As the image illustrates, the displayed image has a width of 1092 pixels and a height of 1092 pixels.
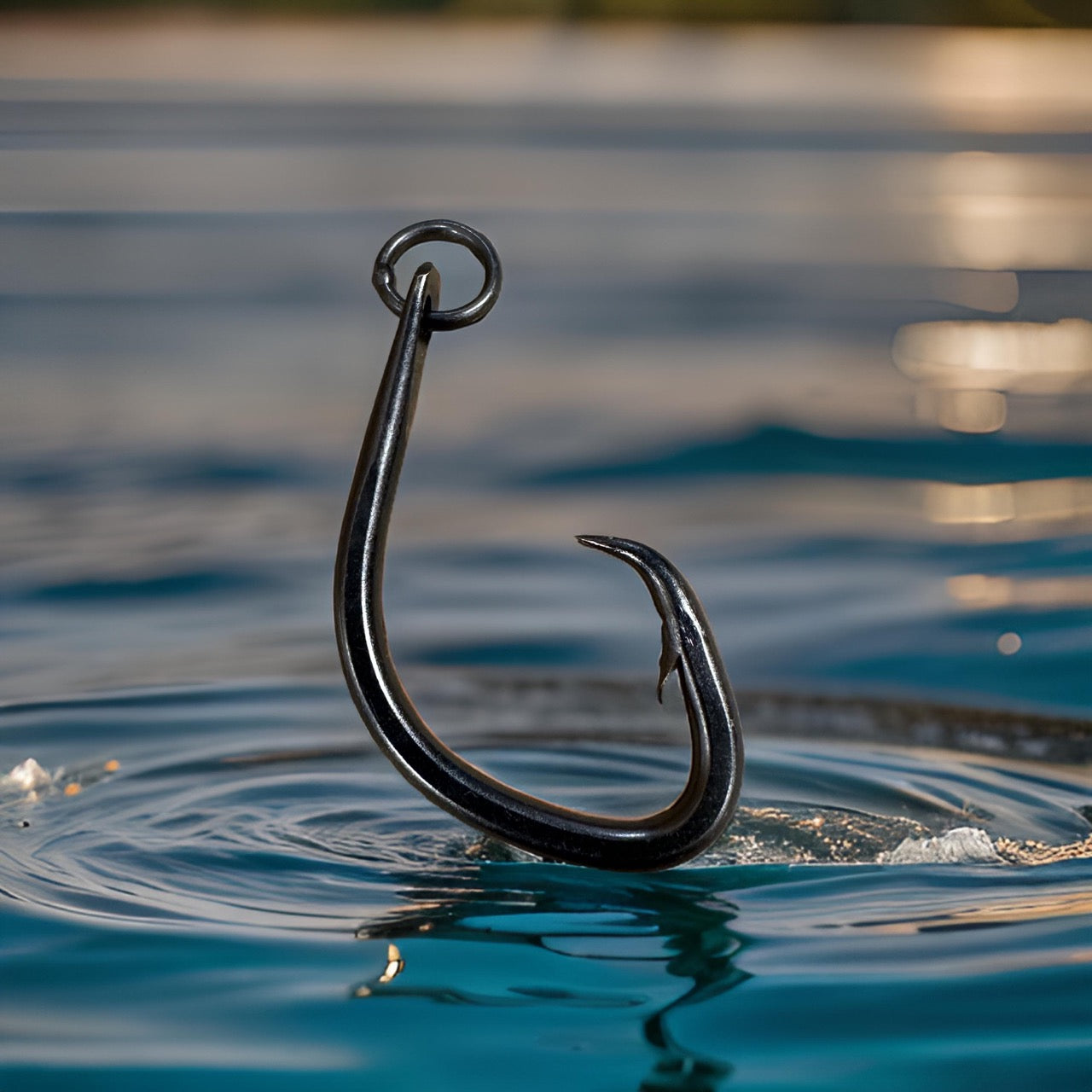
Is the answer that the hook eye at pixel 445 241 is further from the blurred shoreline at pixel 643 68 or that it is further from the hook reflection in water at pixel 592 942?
the blurred shoreline at pixel 643 68

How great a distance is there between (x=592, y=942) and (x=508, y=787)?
0.14m

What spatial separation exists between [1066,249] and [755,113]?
29.2ft

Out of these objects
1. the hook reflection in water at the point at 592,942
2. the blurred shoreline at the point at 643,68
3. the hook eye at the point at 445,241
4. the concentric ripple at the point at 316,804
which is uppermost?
the blurred shoreline at the point at 643,68

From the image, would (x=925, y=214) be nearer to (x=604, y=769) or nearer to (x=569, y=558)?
(x=569, y=558)

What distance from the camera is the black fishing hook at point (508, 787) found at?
1188 mm

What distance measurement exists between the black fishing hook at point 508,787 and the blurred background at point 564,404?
0.89 meters

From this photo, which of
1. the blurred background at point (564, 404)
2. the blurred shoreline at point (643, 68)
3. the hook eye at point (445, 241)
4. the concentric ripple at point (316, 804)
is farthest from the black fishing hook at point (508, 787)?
the blurred shoreline at point (643, 68)

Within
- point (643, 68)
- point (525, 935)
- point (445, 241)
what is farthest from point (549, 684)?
point (643, 68)

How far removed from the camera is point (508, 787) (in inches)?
47.8

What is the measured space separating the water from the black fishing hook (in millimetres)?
98

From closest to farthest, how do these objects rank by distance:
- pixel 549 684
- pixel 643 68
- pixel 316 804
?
pixel 316 804 < pixel 549 684 < pixel 643 68

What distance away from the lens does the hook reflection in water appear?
118 cm

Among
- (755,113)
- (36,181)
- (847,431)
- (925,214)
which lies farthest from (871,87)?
(847,431)

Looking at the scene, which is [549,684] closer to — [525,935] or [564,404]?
[525,935]
